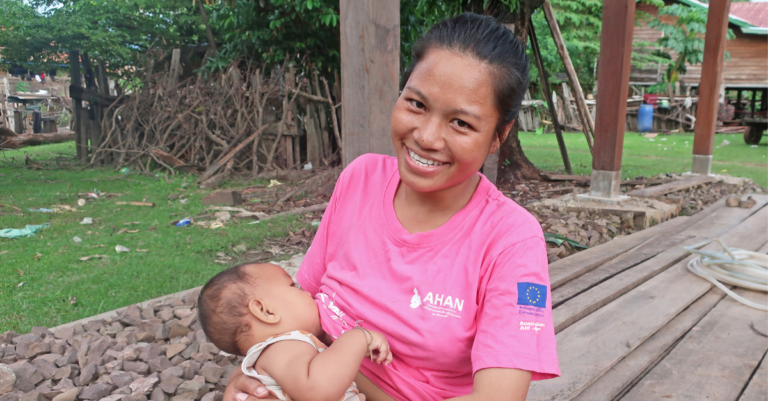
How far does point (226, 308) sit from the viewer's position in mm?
1458

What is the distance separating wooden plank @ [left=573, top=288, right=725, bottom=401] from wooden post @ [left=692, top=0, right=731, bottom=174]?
19.5 ft

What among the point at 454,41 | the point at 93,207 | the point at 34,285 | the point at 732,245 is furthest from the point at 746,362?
the point at 93,207

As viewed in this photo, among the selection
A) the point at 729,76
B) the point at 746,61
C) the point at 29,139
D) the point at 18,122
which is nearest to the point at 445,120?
the point at 29,139

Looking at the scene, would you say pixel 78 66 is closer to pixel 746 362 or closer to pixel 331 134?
pixel 331 134

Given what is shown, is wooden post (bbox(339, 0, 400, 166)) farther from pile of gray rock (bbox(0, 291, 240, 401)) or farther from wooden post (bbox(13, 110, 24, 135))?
wooden post (bbox(13, 110, 24, 135))

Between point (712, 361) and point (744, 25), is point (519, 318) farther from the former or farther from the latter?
point (744, 25)

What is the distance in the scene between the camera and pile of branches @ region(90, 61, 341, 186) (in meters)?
8.02

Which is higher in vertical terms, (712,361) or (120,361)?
(712,361)

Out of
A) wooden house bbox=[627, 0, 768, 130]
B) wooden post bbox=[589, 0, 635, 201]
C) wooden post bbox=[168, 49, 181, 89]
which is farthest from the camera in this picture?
wooden house bbox=[627, 0, 768, 130]

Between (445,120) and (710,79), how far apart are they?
7.76 meters

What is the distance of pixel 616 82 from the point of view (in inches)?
198

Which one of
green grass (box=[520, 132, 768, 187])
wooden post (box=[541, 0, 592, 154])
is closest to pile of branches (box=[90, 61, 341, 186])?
wooden post (box=[541, 0, 592, 154])

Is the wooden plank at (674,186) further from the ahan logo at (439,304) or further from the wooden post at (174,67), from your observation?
the wooden post at (174,67)

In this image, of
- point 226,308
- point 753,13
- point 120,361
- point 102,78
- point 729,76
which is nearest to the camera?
point 226,308
